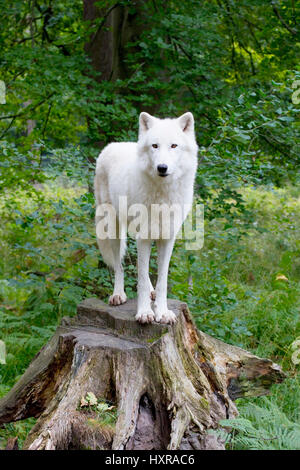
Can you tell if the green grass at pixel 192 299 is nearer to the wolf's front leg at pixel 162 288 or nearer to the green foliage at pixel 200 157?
the green foliage at pixel 200 157

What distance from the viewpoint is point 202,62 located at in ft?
19.2

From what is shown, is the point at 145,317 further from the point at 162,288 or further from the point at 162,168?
the point at 162,168

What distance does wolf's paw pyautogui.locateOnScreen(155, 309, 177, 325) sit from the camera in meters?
3.36

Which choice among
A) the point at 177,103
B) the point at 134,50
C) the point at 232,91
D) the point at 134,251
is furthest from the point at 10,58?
the point at 134,251

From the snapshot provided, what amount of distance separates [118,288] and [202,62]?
11.4 ft

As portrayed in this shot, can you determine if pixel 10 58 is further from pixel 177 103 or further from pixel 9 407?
pixel 9 407

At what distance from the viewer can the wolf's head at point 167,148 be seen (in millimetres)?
3193

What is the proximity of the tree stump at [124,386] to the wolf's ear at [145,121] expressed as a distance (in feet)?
4.99

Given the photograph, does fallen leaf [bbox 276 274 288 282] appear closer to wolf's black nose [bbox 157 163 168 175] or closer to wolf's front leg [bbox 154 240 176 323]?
wolf's front leg [bbox 154 240 176 323]

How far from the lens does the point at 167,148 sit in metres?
3.25

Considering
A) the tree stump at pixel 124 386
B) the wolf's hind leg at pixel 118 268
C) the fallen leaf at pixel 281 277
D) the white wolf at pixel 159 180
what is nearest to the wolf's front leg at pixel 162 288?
the white wolf at pixel 159 180

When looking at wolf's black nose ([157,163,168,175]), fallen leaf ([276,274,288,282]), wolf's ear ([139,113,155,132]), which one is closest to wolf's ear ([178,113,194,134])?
wolf's ear ([139,113,155,132])

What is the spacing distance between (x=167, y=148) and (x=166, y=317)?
1.30m

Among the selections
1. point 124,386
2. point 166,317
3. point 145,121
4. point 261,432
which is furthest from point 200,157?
point 261,432
